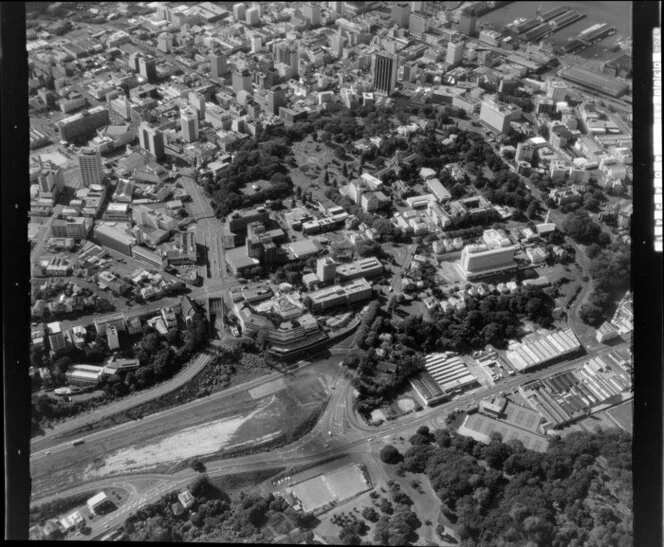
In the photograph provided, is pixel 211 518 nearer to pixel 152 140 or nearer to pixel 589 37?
pixel 152 140

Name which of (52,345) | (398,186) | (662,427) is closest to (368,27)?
(398,186)

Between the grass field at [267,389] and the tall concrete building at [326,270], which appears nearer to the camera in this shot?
the grass field at [267,389]

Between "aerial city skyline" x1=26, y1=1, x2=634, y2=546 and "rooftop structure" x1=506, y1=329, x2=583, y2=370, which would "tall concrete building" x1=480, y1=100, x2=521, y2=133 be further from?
"rooftop structure" x1=506, y1=329, x2=583, y2=370

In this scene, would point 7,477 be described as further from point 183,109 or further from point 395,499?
point 183,109

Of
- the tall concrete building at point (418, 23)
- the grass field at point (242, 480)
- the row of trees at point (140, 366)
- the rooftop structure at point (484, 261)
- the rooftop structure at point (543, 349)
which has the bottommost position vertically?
the grass field at point (242, 480)

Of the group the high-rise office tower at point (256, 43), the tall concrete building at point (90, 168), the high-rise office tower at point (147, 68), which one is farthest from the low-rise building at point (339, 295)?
the high-rise office tower at point (256, 43)

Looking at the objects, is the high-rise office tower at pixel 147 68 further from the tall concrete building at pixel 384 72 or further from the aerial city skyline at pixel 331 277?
the tall concrete building at pixel 384 72

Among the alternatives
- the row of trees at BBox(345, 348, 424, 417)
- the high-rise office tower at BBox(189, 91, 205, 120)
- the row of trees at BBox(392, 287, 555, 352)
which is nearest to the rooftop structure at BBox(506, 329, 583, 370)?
the row of trees at BBox(392, 287, 555, 352)
